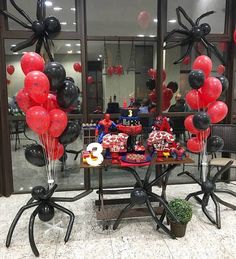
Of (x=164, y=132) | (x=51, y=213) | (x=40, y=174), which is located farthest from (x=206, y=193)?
(x=40, y=174)

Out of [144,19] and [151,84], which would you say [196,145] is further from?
[144,19]

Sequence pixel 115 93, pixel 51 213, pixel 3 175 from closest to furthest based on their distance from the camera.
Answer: pixel 51 213, pixel 3 175, pixel 115 93

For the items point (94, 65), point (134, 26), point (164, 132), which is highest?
point (134, 26)

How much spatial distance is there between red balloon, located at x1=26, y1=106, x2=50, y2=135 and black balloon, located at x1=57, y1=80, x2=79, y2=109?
176mm

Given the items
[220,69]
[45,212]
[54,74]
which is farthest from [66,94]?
[220,69]

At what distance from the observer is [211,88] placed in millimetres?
2611

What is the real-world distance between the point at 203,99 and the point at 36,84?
172 centimetres

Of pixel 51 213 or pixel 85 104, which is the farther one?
pixel 85 104

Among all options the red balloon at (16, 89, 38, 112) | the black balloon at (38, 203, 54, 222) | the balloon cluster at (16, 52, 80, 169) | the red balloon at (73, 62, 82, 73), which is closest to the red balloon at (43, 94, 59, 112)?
the balloon cluster at (16, 52, 80, 169)

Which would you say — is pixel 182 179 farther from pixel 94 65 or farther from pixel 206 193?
pixel 94 65

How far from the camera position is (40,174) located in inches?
152

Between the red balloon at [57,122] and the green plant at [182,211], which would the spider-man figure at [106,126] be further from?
the green plant at [182,211]

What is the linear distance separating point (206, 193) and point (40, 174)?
238cm

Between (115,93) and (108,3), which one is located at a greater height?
(108,3)
